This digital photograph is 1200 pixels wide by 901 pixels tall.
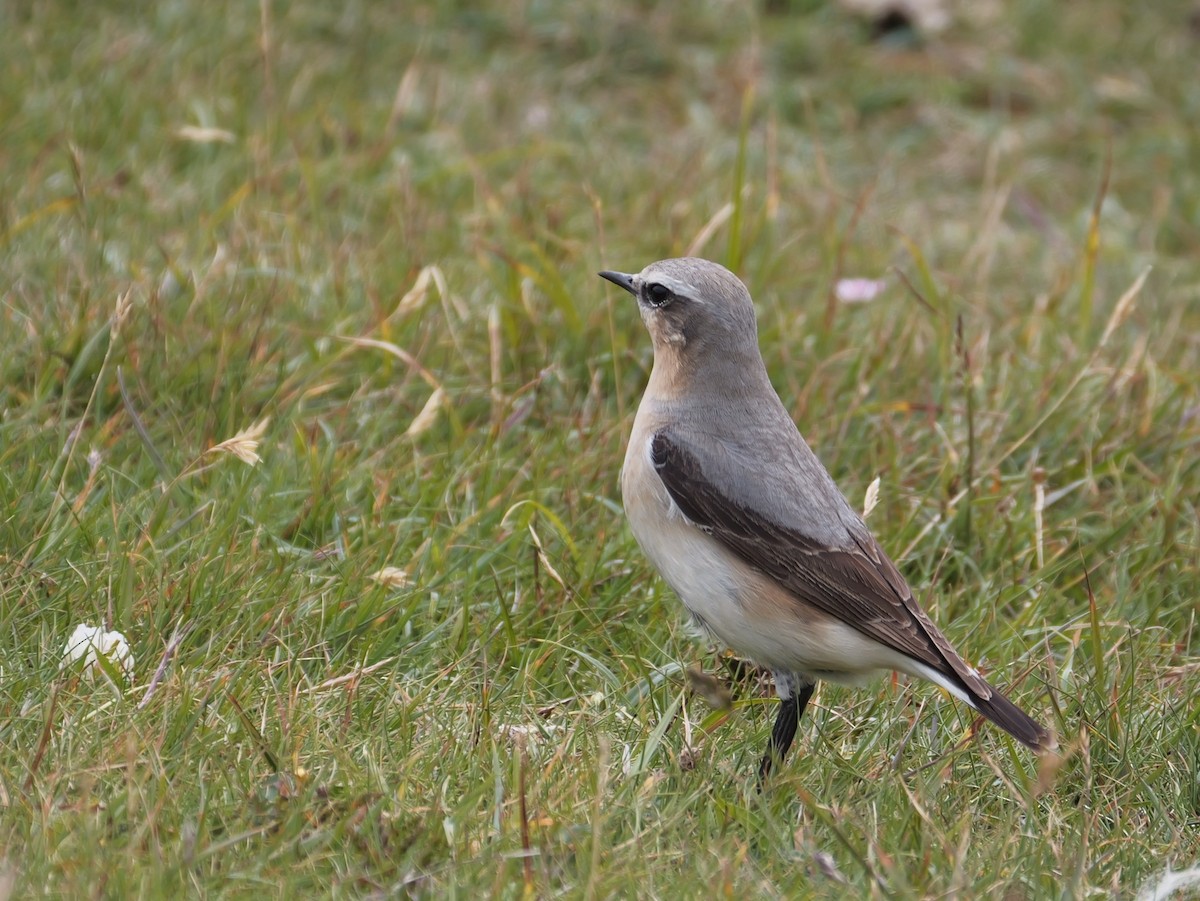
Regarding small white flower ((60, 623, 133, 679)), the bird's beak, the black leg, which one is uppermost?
the bird's beak

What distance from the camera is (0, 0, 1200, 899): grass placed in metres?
3.82

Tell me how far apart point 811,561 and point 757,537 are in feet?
0.59

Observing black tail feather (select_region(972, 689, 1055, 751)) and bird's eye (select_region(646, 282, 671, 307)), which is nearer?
black tail feather (select_region(972, 689, 1055, 751))

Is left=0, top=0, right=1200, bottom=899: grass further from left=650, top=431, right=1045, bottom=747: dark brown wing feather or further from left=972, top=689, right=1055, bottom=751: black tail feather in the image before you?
left=650, top=431, right=1045, bottom=747: dark brown wing feather

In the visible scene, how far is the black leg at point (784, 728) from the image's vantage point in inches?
167

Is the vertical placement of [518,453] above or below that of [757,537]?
below

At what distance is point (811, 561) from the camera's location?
461 cm

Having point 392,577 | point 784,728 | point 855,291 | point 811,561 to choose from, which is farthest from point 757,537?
point 855,291

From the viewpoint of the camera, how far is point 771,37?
32.0 feet

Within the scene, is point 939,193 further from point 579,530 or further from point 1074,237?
point 579,530

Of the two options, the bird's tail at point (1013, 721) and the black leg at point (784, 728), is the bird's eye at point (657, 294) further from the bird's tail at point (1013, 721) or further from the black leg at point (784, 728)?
the bird's tail at point (1013, 721)

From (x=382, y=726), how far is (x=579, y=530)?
56.2 inches

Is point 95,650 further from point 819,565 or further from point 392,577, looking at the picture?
point 819,565

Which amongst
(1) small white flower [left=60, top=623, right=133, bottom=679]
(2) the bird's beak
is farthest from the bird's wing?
(1) small white flower [left=60, top=623, right=133, bottom=679]
